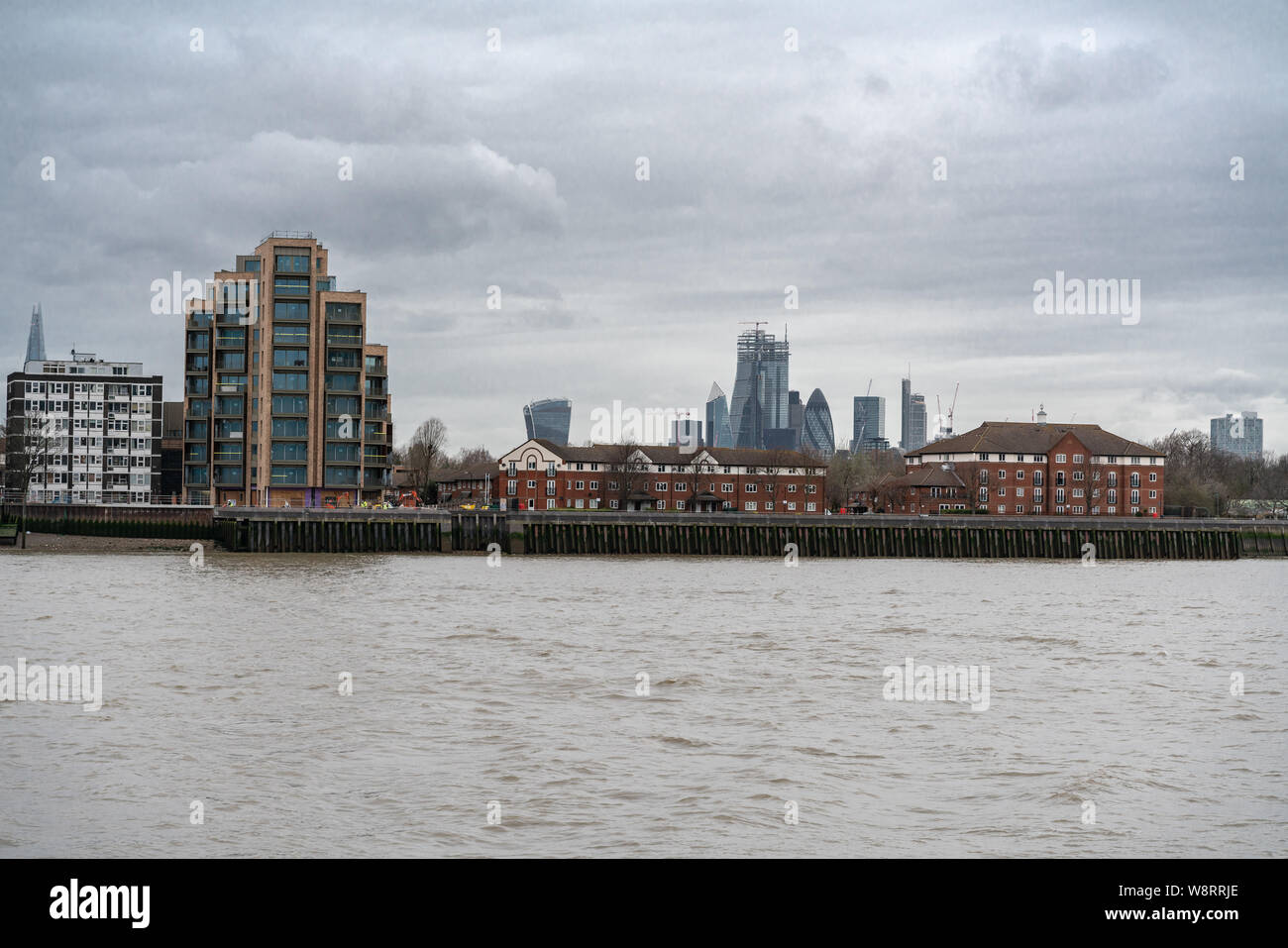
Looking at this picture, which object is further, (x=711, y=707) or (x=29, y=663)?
(x=29, y=663)

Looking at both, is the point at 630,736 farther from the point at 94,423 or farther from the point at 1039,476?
the point at 94,423

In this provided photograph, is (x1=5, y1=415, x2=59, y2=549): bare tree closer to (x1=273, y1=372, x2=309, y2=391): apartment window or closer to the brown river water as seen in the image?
(x1=273, y1=372, x2=309, y2=391): apartment window

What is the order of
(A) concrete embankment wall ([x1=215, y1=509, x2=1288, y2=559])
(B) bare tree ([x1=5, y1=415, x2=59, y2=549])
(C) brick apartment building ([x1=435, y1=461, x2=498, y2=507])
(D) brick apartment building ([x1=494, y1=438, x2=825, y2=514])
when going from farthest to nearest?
(C) brick apartment building ([x1=435, y1=461, x2=498, y2=507]) < (D) brick apartment building ([x1=494, y1=438, x2=825, y2=514]) < (B) bare tree ([x1=5, y1=415, x2=59, y2=549]) < (A) concrete embankment wall ([x1=215, y1=509, x2=1288, y2=559])

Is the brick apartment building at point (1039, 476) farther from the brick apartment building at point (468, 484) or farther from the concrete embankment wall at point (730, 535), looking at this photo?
the brick apartment building at point (468, 484)

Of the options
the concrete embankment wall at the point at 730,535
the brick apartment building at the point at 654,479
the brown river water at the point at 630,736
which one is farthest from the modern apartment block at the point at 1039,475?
the brown river water at the point at 630,736

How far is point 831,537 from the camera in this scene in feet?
327

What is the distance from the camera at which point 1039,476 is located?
157000 mm

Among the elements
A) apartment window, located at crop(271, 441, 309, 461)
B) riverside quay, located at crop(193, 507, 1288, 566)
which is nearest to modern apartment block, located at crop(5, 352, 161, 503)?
apartment window, located at crop(271, 441, 309, 461)

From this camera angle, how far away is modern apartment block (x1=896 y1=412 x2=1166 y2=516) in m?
156

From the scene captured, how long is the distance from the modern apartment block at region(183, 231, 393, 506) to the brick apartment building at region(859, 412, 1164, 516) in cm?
7611

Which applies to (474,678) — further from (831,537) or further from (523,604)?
(831,537)
